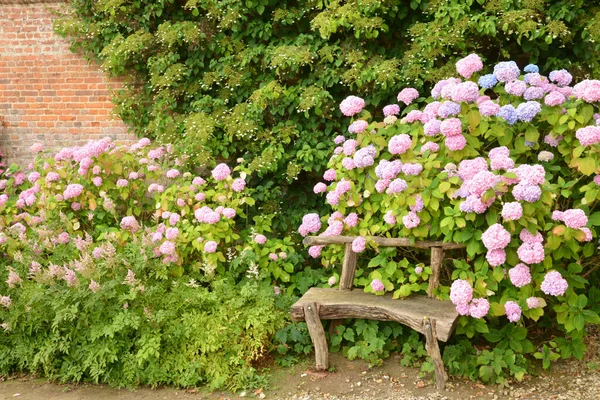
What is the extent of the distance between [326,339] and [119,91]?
13.3 ft

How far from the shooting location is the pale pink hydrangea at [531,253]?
3.94m

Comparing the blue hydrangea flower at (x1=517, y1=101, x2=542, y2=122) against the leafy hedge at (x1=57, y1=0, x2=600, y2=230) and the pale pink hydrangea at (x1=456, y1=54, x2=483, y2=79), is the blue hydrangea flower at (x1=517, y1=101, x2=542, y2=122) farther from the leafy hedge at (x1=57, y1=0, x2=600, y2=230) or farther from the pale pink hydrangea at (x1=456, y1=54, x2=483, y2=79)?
the leafy hedge at (x1=57, y1=0, x2=600, y2=230)

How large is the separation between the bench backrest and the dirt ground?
679 mm

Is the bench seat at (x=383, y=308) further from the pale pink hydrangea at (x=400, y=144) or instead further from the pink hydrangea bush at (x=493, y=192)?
the pale pink hydrangea at (x=400, y=144)

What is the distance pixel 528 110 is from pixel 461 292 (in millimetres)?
1353

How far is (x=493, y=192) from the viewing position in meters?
3.95

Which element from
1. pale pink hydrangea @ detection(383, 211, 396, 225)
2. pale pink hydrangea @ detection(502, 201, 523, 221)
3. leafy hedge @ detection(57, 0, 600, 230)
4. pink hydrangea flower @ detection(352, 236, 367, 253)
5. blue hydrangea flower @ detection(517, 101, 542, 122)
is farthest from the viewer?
leafy hedge @ detection(57, 0, 600, 230)

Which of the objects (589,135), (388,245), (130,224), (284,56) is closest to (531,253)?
(589,135)

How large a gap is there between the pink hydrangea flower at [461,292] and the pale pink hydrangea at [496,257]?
244 mm

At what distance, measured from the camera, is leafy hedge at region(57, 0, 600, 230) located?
18.4ft

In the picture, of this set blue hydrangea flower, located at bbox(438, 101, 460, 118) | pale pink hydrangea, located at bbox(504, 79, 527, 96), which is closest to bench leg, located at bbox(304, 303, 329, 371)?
blue hydrangea flower, located at bbox(438, 101, 460, 118)

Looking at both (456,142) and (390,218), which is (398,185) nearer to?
(390,218)

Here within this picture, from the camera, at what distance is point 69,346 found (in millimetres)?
4637

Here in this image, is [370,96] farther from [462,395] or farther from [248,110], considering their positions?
[462,395]
